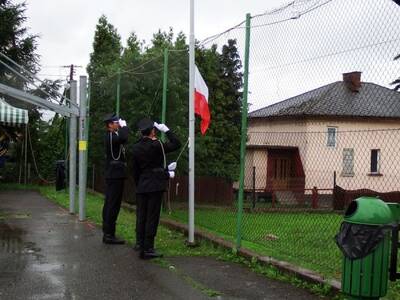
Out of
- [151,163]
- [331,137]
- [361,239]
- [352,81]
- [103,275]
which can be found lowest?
[103,275]

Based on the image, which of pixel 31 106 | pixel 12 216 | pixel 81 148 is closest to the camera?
pixel 81 148

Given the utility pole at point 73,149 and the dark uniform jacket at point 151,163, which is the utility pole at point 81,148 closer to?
the utility pole at point 73,149

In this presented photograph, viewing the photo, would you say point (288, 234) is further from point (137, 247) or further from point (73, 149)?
point (73, 149)

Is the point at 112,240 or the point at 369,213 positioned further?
the point at 112,240

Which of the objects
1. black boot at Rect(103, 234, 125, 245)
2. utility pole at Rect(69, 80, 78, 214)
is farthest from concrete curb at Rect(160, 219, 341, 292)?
utility pole at Rect(69, 80, 78, 214)

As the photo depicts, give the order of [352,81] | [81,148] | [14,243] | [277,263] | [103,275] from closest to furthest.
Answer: [352,81]
[103,275]
[277,263]
[14,243]
[81,148]

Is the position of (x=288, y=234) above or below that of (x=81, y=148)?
below

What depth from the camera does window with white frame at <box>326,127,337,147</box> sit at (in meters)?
7.78

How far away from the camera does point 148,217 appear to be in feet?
26.2

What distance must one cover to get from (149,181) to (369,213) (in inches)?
142

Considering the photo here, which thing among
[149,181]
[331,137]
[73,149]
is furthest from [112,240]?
[73,149]

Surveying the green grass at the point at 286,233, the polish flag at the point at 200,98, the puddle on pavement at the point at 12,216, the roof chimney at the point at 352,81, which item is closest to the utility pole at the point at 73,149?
the puddle on pavement at the point at 12,216

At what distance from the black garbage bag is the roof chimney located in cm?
140

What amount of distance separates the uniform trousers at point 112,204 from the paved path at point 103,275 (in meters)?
0.29
